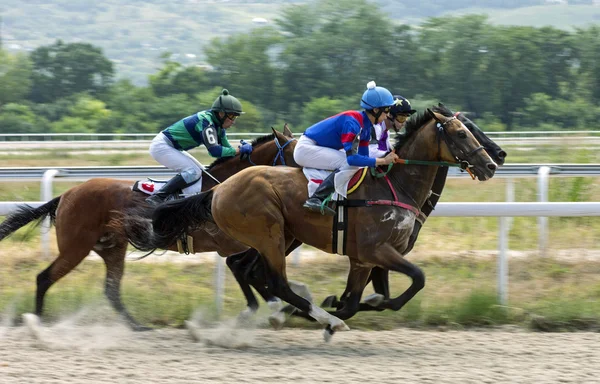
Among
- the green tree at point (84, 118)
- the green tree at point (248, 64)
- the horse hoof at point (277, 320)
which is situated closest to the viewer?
the horse hoof at point (277, 320)

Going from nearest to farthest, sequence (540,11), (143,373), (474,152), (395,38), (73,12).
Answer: (143,373) → (474,152) → (395,38) → (540,11) → (73,12)

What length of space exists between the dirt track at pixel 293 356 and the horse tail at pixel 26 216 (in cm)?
100

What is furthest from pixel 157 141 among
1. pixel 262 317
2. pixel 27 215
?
pixel 262 317

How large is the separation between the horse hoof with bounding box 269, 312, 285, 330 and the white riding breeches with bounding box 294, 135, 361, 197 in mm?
1071

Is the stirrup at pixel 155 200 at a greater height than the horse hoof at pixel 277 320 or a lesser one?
greater

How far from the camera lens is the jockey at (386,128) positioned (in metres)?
6.34

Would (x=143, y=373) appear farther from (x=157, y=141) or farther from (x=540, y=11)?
(x=540, y=11)

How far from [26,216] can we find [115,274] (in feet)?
2.97

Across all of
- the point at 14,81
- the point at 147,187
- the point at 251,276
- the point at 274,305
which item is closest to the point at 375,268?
the point at 274,305

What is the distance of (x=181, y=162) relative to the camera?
7043 millimetres

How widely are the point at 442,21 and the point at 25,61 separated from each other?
1994cm

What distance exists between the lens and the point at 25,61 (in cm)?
4169

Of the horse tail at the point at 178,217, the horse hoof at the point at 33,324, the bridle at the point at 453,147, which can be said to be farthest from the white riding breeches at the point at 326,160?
the horse hoof at the point at 33,324

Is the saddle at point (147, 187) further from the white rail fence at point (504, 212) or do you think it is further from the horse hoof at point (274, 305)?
the horse hoof at point (274, 305)
